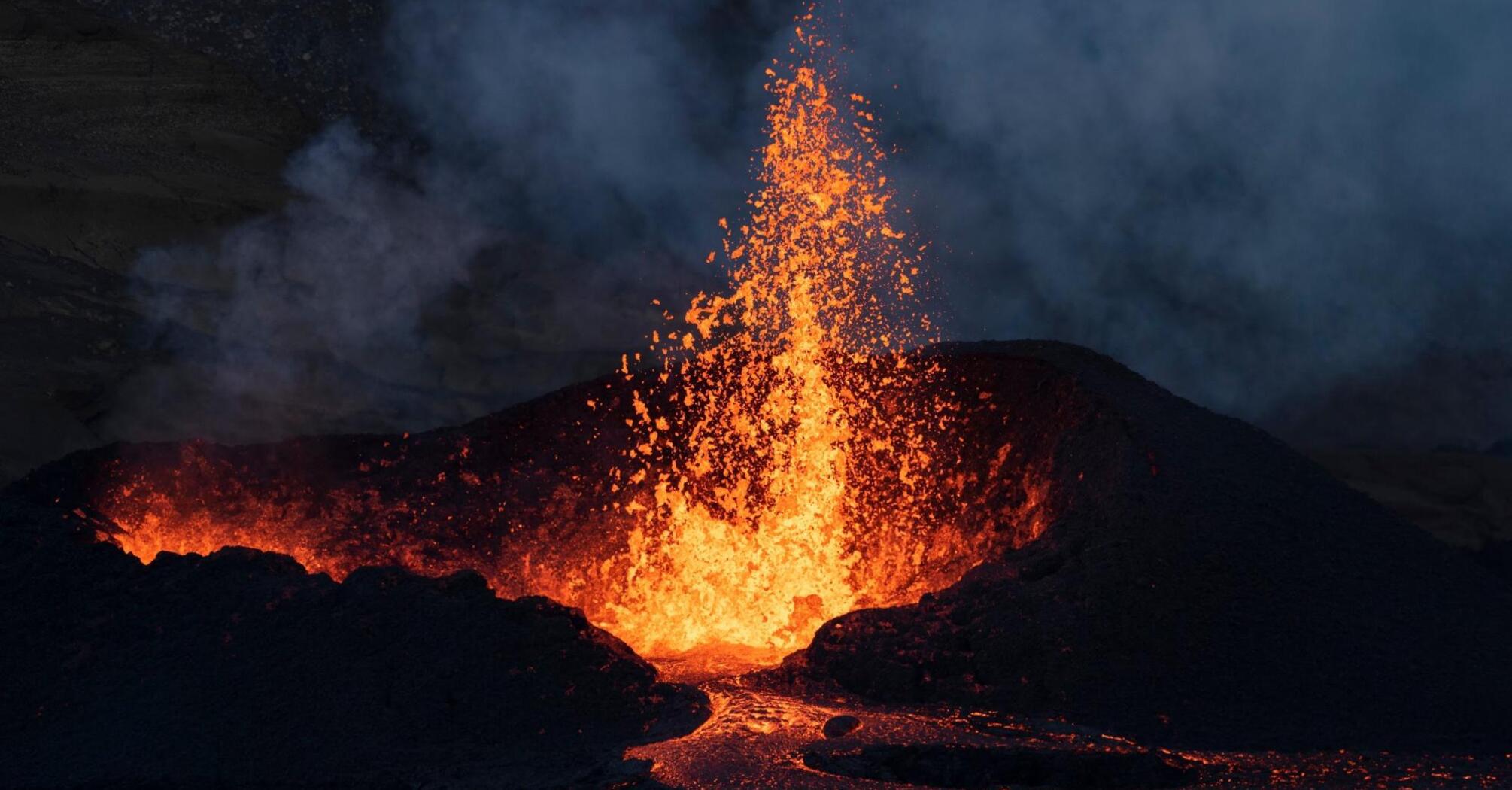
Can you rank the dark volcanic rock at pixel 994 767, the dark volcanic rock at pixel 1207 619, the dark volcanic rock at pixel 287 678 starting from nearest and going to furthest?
the dark volcanic rock at pixel 994 767 < the dark volcanic rock at pixel 287 678 < the dark volcanic rock at pixel 1207 619

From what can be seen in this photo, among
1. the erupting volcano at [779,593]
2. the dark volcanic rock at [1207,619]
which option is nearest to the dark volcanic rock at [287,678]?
the erupting volcano at [779,593]

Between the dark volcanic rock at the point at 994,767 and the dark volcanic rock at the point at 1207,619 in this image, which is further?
the dark volcanic rock at the point at 1207,619

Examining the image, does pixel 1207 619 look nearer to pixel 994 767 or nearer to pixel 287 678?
pixel 994 767

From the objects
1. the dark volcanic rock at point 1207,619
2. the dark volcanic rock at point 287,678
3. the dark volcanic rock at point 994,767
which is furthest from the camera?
the dark volcanic rock at point 1207,619

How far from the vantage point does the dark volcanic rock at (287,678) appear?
5.56m

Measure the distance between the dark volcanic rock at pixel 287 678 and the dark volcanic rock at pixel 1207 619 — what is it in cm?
124

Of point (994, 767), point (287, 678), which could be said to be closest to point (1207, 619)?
point (994, 767)

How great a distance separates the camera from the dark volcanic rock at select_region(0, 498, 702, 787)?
5559 mm

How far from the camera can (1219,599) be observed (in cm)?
682

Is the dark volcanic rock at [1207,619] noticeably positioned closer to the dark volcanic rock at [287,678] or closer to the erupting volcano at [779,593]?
the erupting volcano at [779,593]

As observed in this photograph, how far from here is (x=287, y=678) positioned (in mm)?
5941

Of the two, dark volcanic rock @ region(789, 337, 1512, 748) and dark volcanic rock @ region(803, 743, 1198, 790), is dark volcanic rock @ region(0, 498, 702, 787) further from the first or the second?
dark volcanic rock @ region(789, 337, 1512, 748)

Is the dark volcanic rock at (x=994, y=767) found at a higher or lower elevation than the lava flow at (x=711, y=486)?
lower

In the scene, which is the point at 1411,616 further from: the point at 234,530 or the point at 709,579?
the point at 234,530
